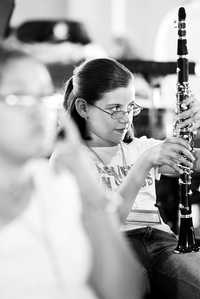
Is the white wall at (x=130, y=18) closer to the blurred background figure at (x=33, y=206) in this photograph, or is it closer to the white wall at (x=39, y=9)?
the white wall at (x=39, y=9)

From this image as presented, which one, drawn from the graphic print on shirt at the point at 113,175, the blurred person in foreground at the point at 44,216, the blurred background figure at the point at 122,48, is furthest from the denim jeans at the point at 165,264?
the blurred background figure at the point at 122,48

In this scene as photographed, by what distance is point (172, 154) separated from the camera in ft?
3.28

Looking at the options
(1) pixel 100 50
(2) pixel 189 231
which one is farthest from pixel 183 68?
(1) pixel 100 50

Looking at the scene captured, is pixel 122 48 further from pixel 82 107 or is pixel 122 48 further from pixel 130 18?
pixel 82 107

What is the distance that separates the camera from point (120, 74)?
3.95ft

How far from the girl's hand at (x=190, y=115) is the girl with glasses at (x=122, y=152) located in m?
0.08

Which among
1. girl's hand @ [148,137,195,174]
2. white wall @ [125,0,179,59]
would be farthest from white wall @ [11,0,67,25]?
girl's hand @ [148,137,195,174]

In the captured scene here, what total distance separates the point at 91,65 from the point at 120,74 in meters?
0.06

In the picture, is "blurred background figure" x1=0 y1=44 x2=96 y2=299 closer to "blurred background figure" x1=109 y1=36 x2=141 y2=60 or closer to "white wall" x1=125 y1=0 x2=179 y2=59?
"blurred background figure" x1=109 y1=36 x2=141 y2=60

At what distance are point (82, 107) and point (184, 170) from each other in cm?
26

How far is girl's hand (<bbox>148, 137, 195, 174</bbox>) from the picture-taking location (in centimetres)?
97

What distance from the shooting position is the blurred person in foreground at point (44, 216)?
0.53 metres

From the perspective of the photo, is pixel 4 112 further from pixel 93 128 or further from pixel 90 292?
pixel 93 128

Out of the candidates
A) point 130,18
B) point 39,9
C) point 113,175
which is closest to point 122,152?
point 113,175
